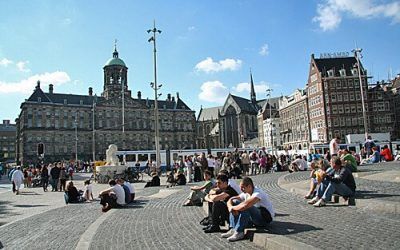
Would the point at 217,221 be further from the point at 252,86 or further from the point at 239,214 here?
the point at 252,86

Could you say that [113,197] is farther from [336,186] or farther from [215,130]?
[215,130]

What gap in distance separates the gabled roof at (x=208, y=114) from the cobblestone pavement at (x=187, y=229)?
379 feet

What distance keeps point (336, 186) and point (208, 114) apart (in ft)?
399

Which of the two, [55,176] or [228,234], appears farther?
[55,176]

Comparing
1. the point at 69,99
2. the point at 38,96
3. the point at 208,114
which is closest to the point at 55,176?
the point at 38,96

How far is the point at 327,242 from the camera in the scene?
5391 mm

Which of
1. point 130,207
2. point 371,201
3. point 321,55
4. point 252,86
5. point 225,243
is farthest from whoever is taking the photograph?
point 252,86

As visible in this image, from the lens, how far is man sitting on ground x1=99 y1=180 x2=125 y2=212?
12.0 m

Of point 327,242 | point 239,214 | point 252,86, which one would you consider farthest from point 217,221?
point 252,86

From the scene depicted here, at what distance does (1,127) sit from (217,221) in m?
166

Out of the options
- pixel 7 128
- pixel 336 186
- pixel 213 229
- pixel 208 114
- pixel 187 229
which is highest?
pixel 208 114

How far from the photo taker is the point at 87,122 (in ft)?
317

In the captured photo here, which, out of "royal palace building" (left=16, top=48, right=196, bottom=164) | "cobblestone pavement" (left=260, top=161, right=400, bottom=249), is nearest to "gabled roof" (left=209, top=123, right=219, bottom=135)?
"royal palace building" (left=16, top=48, right=196, bottom=164)

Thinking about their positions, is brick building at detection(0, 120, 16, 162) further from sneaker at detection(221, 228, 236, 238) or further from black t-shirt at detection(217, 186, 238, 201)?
sneaker at detection(221, 228, 236, 238)
